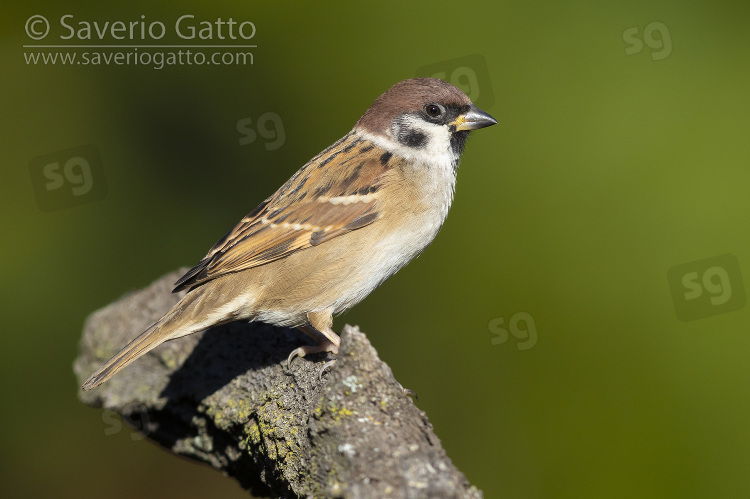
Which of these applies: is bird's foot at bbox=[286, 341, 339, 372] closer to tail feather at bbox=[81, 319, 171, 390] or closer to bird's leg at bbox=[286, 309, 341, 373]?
bird's leg at bbox=[286, 309, 341, 373]

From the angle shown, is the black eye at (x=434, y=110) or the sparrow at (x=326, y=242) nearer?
the sparrow at (x=326, y=242)

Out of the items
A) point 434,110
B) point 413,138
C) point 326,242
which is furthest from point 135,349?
point 434,110

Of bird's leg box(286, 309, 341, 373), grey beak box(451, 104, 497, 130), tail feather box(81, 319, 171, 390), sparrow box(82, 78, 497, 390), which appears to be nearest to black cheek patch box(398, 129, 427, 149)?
sparrow box(82, 78, 497, 390)

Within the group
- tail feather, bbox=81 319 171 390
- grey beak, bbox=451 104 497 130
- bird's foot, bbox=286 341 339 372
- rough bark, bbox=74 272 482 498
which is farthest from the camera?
grey beak, bbox=451 104 497 130

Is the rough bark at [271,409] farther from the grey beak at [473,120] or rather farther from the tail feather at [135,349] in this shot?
the grey beak at [473,120]

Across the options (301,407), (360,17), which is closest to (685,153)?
(360,17)

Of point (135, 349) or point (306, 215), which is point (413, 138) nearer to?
point (306, 215)

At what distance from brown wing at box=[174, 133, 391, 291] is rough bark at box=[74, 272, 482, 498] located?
0.37 metres

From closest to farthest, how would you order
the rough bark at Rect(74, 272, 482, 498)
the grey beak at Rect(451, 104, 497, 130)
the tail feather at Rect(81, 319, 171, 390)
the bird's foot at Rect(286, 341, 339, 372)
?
the rough bark at Rect(74, 272, 482, 498), the tail feather at Rect(81, 319, 171, 390), the bird's foot at Rect(286, 341, 339, 372), the grey beak at Rect(451, 104, 497, 130)

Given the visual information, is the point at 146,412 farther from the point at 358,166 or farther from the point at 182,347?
the point at 358,166

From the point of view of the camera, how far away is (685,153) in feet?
11.5

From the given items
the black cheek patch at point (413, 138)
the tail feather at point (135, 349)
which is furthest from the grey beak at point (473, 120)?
the tail feather at point (135, 349)

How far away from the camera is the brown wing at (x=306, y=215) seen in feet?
9.47

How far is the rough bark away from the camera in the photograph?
176 centimetres
